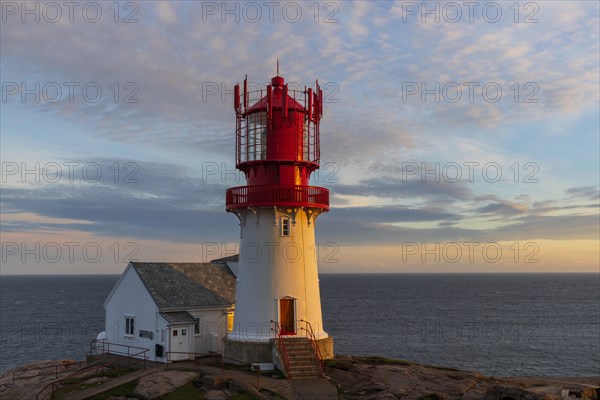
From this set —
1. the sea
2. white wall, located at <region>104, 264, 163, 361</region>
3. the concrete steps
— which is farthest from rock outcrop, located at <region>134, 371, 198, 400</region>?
the sea

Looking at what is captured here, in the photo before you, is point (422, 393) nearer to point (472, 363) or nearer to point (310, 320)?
point (310, 320)

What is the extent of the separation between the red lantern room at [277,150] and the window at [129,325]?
9755 millimetres

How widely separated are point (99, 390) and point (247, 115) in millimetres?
15008

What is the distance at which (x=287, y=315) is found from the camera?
29.8 m

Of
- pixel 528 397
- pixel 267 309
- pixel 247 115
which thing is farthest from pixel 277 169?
pixel 528 397

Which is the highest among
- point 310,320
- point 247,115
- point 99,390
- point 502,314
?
point 247,115

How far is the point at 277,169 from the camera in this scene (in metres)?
29.4

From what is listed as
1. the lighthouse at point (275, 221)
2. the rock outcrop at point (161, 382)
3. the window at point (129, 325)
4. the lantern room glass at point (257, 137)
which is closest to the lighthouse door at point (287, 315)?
the lighthouse at point (275, 221)

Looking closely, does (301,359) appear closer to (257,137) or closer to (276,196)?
(276,196)

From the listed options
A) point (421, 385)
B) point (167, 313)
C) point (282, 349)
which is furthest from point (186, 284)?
point (421, 385)

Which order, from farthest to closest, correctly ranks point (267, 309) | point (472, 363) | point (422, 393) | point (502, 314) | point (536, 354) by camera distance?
point (502, 314) < point (536, 354) < point (472, 363) < point (267, 309) < point (422, 393)

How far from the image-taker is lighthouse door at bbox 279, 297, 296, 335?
1163 inches

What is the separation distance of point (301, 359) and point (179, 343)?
8045 millimetres

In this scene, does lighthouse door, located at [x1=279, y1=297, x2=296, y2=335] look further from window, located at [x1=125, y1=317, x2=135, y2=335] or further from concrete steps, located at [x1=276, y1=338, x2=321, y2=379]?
window, located at [x1=125, y1=317, x2=135, y2=335]
